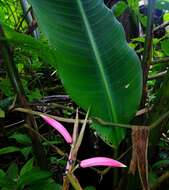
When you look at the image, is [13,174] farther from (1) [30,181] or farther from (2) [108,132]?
(2) [108,132]

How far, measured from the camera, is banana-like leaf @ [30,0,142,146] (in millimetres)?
664

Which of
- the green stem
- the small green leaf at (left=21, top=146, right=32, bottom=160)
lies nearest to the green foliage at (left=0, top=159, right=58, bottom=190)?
the small green leaf at (left=21, top=146, right=32, bottom=160)

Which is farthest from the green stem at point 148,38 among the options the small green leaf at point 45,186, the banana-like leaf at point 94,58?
the small green leaf at point 45,186

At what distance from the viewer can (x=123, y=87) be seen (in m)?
0.73

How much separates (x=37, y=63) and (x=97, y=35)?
2.65 feet

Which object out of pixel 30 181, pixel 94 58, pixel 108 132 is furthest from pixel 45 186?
pixel 94 58

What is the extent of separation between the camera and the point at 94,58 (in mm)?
700

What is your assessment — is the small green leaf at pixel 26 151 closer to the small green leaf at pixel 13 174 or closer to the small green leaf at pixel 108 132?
the small green leaf at pixel 13 174

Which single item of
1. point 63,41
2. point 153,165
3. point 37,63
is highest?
point 63,41

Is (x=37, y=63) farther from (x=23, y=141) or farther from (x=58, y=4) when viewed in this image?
(x=58, y=4)

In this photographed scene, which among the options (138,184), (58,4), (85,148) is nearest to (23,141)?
(85,148)

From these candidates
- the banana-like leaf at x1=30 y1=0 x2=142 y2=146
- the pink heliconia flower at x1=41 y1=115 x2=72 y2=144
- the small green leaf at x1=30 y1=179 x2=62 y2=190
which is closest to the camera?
the pink heliconia flower at x1=41 y1=115 x2=72 y2=144

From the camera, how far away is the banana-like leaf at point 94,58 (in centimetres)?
66

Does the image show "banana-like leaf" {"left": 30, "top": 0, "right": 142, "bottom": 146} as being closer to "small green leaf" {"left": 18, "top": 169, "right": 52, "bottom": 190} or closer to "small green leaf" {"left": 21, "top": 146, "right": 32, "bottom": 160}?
"small green leaf" {"left": 18, "top": 169, "right": 52, "bottom": 190}
